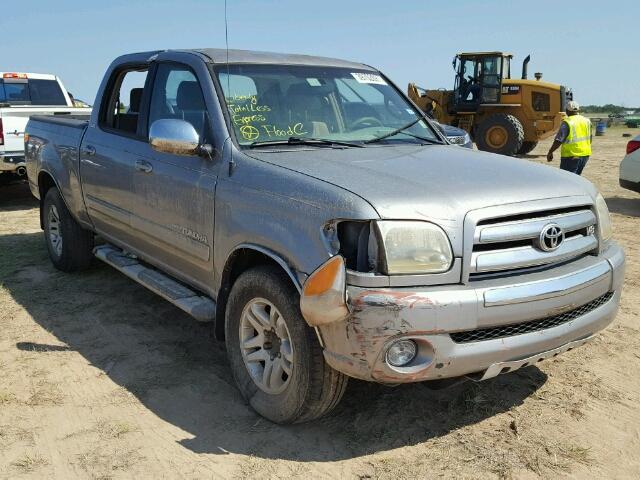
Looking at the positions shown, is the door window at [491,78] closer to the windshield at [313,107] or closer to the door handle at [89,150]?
the windshield at [313,107]

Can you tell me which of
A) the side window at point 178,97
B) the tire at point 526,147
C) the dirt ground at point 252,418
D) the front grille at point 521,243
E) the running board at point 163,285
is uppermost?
the side window at point 178,97

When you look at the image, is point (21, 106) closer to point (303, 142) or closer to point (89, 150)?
point (89, 150)

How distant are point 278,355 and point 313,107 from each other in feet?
5.41

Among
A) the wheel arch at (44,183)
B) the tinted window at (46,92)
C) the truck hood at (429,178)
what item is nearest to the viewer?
the truck hood at (429,178)

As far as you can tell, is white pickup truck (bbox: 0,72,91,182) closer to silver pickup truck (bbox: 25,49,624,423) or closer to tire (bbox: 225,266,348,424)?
silver pickup truck (bbox: 25,49,624,423)

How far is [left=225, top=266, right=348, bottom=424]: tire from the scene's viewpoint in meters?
2.99

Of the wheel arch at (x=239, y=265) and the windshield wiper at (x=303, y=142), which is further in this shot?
the windshield wiper at (x=303, y=142)

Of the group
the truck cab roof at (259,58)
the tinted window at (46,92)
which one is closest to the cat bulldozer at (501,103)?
the tinted window at (46,92)

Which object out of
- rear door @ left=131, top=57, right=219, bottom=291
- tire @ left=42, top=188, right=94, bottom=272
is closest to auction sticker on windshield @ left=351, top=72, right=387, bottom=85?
rear door @ left=131, top=57, right=219, bottom=291

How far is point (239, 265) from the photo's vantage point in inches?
138

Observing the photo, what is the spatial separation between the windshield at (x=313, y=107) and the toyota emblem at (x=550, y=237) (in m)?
1.34

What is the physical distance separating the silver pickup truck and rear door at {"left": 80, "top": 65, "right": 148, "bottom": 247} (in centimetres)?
3

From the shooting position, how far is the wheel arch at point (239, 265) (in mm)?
3068

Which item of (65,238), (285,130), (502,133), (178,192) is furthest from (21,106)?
(502,133)
